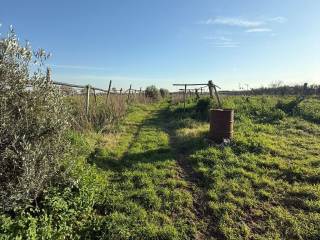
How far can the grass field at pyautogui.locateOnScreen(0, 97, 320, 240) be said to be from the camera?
5332 millimetres

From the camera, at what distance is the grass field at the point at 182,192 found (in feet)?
17.5

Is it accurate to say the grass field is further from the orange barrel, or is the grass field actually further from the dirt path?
the orange barrel

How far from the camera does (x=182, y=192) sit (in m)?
6.83

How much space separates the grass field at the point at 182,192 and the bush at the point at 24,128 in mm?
415

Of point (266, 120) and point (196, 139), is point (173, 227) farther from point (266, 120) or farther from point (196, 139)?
point (266, 120)

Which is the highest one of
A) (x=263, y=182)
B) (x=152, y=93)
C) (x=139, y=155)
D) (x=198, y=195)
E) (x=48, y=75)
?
(x=48, y=75)

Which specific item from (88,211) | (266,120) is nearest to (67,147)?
(88,211)

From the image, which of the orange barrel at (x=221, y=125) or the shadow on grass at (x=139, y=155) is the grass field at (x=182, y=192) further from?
the orange barrel at (x=221, y=125)

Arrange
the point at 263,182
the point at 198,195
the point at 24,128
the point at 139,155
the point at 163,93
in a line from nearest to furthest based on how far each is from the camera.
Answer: the point at 24,128 < the point at 198,195 < the point at 263,182 < the point at 139,155 < the point at 163,93

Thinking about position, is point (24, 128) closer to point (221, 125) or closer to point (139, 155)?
point (139, 155)

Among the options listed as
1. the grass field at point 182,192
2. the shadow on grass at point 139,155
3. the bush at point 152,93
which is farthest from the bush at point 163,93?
the grass field at point 182,192

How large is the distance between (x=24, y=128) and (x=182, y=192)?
137 inches

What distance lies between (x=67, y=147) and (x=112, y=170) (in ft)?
8.19

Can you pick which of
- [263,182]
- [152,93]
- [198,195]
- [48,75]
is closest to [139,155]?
[198,195]
